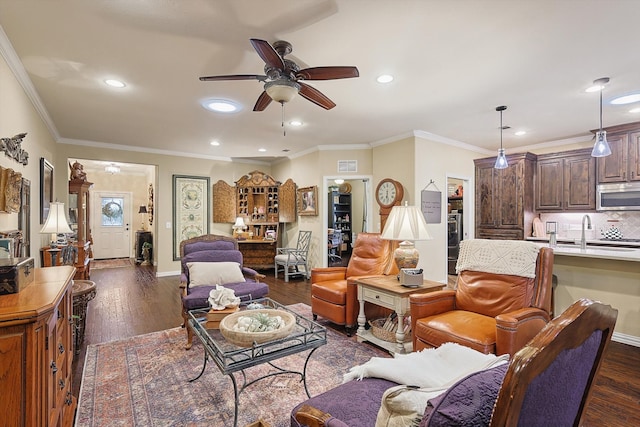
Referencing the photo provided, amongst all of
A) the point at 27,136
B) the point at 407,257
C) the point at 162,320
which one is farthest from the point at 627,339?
the point at 27,136

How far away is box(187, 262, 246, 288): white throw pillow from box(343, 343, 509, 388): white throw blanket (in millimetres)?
2289

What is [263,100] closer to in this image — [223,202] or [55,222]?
[55,222]

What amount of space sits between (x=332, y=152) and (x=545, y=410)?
212 inches

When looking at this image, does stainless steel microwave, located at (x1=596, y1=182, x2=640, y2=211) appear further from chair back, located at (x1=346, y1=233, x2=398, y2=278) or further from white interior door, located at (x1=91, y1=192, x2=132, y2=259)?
white interior door, located at (x1=91, y1=192, x2=132, y2=259)

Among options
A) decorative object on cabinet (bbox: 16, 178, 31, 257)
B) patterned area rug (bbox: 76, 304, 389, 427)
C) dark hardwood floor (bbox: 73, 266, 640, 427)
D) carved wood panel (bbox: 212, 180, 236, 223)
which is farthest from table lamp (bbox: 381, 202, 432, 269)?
carved wood panel (bbox: 212, 180, 236, 223)

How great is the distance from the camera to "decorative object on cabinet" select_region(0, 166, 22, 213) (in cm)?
229

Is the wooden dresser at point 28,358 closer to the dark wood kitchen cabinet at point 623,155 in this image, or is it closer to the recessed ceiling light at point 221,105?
the recessed ceiling light at point 221,105

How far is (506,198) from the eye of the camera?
5461mm

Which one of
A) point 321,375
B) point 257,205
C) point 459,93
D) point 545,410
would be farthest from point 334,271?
point 257,205

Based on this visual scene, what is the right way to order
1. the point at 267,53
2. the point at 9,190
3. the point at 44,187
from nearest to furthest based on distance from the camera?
the point at 267,53
the point at 9,190
the point at 44,187

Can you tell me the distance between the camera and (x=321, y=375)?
2.39 metres

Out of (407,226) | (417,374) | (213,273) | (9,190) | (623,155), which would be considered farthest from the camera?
(623,155)

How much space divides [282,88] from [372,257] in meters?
2.13

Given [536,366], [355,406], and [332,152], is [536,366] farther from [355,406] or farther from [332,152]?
[332,152]
